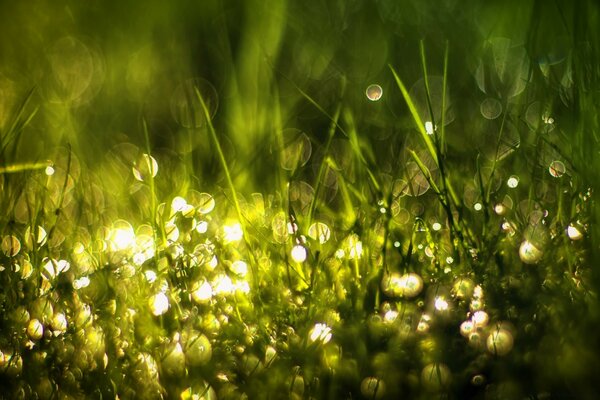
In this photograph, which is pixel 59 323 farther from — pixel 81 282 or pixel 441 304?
pixel 441 304

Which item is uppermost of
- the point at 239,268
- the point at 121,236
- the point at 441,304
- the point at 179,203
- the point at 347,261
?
the point at 441,304

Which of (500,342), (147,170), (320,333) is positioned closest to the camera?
(500,342)

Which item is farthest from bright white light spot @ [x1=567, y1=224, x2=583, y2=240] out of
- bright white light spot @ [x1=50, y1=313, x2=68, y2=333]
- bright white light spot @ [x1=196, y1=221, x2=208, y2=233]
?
bright white light spot @ [x1=50, y1=313, x2=68, y2=333]

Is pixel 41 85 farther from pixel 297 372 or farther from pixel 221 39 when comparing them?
pixel 297 372

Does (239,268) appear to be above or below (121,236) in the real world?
above

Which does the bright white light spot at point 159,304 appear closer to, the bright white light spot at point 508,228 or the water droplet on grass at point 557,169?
the bright white light spot at point 508,228

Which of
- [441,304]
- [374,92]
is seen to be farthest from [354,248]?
[374,92]
